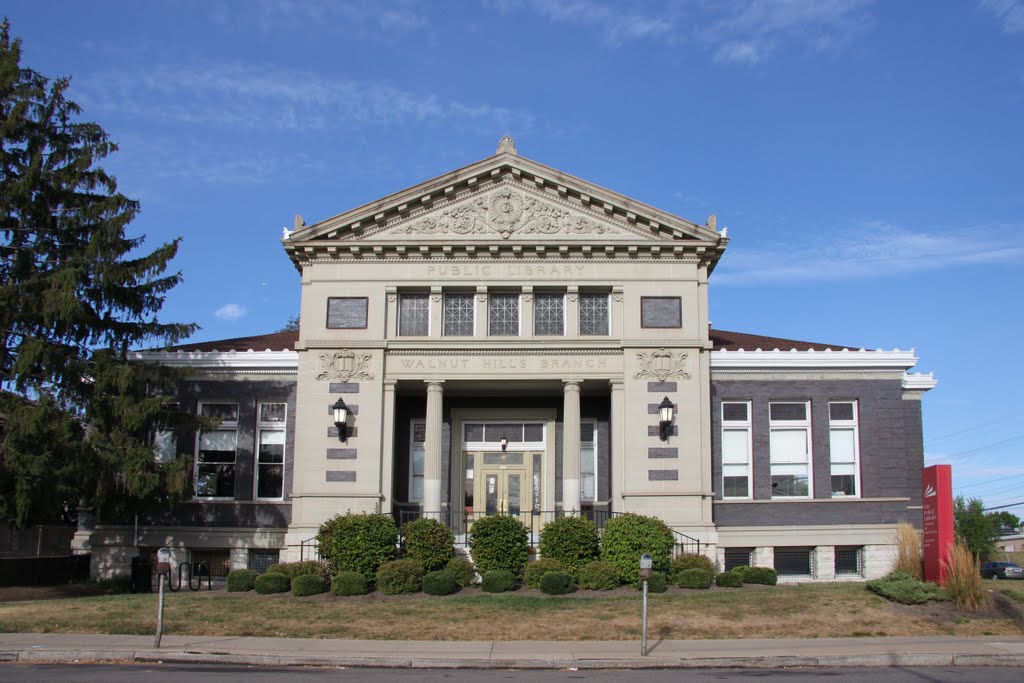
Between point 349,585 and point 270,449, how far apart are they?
7993 mm

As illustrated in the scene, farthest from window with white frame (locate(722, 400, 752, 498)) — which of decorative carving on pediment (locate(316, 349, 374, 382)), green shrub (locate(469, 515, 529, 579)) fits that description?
decorative carving on pediment (locate(316, 349, 374, 382))

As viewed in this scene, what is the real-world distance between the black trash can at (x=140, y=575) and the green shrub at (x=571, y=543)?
34.0 feet

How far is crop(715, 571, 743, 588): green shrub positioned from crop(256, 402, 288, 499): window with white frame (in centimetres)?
1297

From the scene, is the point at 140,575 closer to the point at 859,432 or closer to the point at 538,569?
the point at 538,569

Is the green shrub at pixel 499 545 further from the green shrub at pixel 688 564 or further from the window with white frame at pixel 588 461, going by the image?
the window with white frame at pixel 588 461

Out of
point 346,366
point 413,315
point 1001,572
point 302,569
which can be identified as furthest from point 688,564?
point 1001,572

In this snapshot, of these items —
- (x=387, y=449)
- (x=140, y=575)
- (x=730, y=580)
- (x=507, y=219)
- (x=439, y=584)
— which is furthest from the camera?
(x=507, y=219)

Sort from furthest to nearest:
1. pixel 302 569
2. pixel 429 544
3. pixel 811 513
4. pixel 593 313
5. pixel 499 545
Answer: pixel 811 513 → pixel 593 313 → pixel 429 544 → pixel 499 545 → pixel 302 569

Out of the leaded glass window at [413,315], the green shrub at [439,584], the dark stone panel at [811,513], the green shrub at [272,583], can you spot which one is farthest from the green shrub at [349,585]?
the dark stone panel at [811,513]

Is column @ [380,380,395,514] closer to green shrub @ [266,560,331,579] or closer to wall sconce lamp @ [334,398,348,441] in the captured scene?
wall sconce lamp @ [334,398,348,441]

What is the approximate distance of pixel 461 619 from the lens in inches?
803

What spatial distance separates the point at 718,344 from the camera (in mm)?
32875

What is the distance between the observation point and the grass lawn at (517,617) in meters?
19.4

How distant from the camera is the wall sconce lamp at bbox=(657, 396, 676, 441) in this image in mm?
27484
